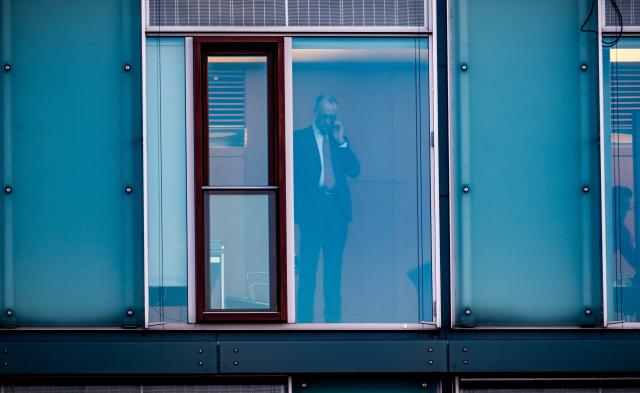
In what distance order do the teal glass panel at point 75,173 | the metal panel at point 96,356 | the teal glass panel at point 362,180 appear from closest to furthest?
the metal panel at point 96,356 < the teal glass panel at point 75,173 < the teal glass panel at point 362,180

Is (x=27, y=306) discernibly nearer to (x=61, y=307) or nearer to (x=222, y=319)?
(x=61, y=307)

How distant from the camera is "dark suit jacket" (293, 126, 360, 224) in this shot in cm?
798

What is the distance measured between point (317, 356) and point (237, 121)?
76.1 inches

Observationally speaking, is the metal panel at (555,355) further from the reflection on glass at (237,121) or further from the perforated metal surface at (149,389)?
the reflection on glass at (237,121)

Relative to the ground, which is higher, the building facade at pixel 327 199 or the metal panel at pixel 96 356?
the building facade at pixel 327 199

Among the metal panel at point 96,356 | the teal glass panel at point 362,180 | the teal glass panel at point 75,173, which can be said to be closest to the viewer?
the metal panel at point 96,356

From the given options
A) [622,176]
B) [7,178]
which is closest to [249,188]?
[7,178]

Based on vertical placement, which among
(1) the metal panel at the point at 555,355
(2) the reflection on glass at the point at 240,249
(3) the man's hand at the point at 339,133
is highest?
(3) the man's hand at the point at 339,133

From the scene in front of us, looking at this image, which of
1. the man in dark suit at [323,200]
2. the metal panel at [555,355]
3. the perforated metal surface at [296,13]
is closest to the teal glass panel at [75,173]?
the perforated metal surface at [296,13]

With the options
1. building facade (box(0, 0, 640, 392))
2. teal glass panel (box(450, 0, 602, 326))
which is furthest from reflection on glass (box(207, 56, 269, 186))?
teal glass panel (box(450, 0, 602, 326))

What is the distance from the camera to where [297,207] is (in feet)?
26.2

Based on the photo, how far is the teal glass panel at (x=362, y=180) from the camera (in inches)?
313

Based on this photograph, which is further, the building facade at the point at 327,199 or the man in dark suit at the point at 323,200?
the man in dark suit at the point at 323,200

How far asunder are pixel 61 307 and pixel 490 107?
144 inches
